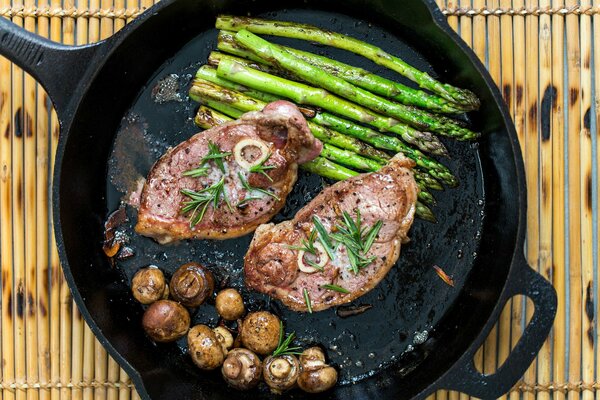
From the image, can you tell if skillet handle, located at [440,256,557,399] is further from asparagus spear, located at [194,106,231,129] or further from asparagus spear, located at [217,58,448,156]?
asparagus spear, located at [194,106,231,129]

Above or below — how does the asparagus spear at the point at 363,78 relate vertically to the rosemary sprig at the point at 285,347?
above

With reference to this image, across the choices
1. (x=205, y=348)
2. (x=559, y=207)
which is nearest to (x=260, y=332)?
(x=205, y=348)

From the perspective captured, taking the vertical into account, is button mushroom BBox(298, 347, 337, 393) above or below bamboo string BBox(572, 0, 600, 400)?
below

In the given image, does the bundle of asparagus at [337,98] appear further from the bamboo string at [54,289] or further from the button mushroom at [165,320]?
the button mushroom at [165,320]

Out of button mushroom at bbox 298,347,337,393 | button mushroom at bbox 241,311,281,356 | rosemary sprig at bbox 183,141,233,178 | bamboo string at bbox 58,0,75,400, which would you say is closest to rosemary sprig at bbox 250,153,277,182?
rosemary sprig at bbox 183,141,233,178

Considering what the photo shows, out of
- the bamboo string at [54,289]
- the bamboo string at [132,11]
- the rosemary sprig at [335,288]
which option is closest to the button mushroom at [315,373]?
the rosemary sprig at [335,288]

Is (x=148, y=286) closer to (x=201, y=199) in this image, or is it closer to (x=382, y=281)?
(x=201, y=199)
